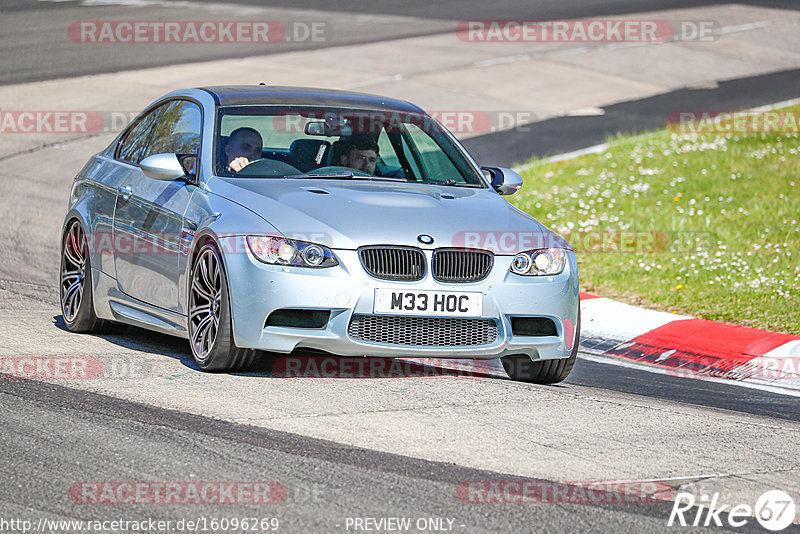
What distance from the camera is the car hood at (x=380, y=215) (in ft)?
22.5

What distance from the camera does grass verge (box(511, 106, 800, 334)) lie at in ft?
34.8

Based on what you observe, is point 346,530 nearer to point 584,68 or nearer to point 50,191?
point 50,191

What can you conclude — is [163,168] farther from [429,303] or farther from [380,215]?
[429,303]

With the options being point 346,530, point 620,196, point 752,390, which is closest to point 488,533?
point 346,530

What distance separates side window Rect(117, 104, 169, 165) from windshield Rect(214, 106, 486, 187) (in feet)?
2.43

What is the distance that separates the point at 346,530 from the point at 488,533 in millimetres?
497

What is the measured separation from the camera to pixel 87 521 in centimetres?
460

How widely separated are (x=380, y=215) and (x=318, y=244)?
1.40 ft

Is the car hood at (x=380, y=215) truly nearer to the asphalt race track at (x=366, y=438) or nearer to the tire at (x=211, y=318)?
the tire at (x=211, y=318)

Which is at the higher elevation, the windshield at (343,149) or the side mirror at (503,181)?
the windshield at (343,149)

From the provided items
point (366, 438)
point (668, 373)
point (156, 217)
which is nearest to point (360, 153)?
point (156, 217)

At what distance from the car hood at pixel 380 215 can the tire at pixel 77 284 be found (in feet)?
4.93
